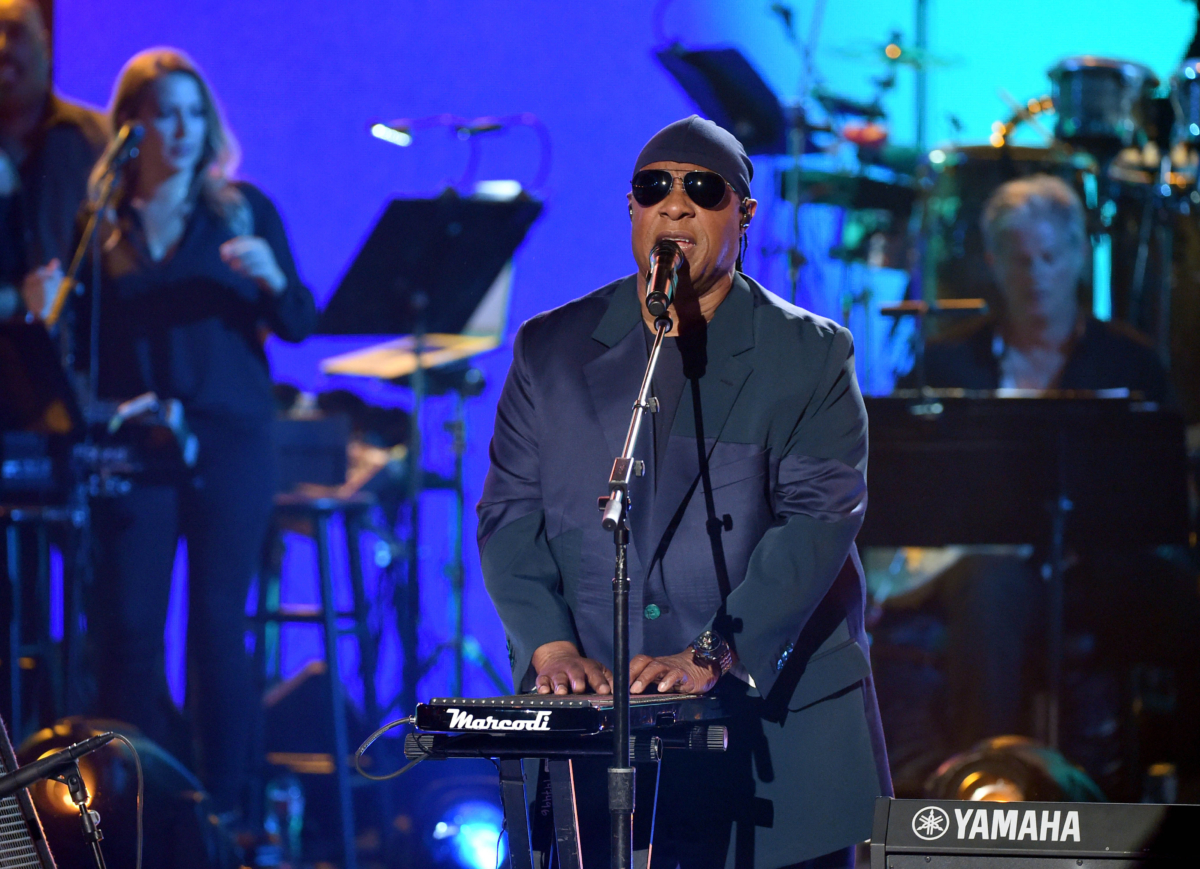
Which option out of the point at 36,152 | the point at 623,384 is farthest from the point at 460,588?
the point at 623,384

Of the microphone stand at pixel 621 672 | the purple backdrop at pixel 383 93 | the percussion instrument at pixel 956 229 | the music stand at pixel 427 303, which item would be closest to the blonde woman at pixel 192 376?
the purple backdrop at pixel 383 93

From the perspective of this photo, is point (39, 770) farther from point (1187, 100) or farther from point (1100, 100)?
point (1187, 100)

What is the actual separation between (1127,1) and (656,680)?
14.8 ft

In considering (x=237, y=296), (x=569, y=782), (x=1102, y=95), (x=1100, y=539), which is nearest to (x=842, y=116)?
(x=1102, y=95)

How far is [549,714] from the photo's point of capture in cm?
196

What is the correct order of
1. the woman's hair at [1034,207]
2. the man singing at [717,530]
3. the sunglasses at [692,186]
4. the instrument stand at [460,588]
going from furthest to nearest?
A: the woman's hair at [1034,207], the instrument stand at [460,588], the sunglasses at [692,186], the man singing at [717,530]

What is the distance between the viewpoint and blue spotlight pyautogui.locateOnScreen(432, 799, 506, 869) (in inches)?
186

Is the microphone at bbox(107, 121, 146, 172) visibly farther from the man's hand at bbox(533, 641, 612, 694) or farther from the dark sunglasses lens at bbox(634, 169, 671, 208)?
the man's hand at bbox(533, 641, 612, 694)

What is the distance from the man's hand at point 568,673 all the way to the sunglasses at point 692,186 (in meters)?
0.86

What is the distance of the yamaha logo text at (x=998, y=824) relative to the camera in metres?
2.05

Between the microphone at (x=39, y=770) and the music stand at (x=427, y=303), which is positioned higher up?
the music stand at (x=427, y=303)

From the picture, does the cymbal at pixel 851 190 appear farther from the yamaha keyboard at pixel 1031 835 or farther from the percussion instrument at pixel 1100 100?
the yamaha keyboard at pixel 1031 835

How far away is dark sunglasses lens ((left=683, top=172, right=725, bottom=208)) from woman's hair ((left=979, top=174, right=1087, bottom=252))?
11.5ft

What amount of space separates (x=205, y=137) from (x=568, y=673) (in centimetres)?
383
